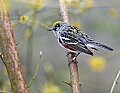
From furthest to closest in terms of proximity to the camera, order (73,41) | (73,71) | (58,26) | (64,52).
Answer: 1. (64,52)
2. (73,41)
3. (58,26)
4. (73,71)

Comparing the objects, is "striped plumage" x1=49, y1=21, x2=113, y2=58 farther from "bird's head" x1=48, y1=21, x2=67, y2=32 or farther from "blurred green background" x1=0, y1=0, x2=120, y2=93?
"blurred green background" x1=0, y1=0, x2=120, y2=93

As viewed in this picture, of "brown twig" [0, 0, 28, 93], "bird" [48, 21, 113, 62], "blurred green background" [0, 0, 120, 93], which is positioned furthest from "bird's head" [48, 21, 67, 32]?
"brown twig" [0, 0, 28, 93]

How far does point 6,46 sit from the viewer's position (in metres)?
1.37

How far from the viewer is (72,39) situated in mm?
2871

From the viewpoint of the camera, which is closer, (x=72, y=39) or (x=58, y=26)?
(x=58, y=26)

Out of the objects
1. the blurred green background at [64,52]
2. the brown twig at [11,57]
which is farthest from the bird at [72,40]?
the brown twig at [11,57]

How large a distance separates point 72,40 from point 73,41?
2 centimetres

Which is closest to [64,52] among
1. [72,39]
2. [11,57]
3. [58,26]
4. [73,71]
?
[72,39]

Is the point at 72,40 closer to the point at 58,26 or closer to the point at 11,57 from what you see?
the point at 58,26

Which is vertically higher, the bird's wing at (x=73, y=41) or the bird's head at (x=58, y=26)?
the bird's head at (x=58, y=26)

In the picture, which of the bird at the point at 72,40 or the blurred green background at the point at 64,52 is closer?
the bird at the point at 72,40

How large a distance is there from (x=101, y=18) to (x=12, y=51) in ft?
15.8

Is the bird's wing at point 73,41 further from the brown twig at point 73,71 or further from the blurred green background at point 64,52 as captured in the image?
the blurred green background at point 64,52

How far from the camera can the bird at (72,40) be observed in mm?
2697
